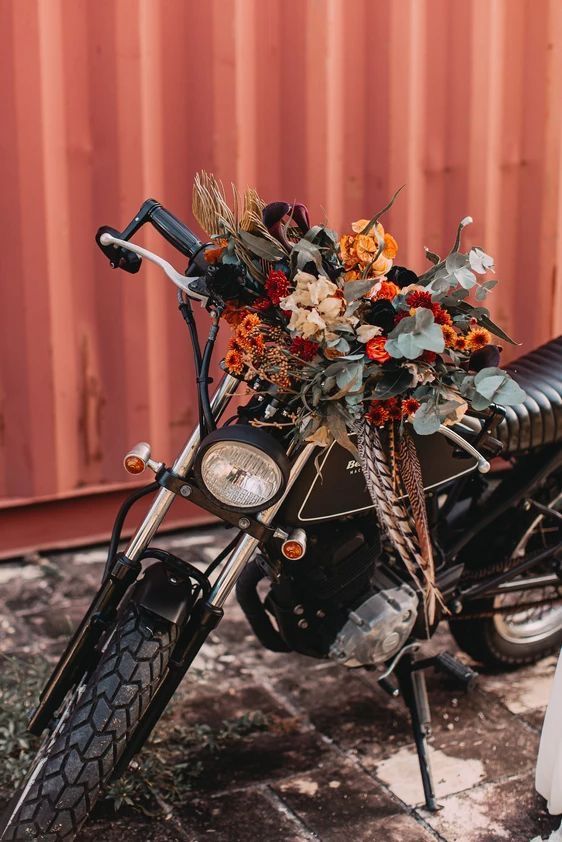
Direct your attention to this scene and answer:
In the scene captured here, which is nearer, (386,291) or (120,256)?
(386,291)

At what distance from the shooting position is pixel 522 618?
3309mm

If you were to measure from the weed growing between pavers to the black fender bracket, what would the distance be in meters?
0.61

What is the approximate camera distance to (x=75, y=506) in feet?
14.0

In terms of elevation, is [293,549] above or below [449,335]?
below

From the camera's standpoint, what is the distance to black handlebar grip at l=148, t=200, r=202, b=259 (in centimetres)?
239

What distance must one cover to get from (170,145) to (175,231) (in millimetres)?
1837

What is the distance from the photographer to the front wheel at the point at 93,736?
7.16 feet

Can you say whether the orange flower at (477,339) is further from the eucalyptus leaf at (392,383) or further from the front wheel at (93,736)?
the front wheel at (93,736)

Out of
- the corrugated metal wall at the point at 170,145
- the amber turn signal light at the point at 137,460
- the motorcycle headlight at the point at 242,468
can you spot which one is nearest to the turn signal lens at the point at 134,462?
the amber turn signal light at the point at 137,460

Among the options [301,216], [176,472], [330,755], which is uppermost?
[301,216]

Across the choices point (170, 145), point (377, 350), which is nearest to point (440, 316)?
point (377, 350)

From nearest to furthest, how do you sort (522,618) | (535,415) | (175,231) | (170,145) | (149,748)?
(175,231) < (535,415) < (149,748) < (522,618) < (170,145)

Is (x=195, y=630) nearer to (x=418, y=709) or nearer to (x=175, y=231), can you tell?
(x=418, y=709)

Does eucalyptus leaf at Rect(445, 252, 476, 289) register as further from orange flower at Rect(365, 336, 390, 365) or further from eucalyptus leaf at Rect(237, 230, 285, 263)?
eucalyptus leaf at Rect(237, 230, 285, 263)
